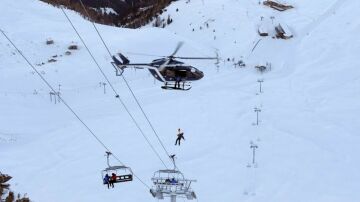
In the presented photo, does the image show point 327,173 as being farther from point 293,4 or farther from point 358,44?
point 293,4

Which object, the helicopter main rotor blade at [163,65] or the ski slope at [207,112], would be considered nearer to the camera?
the helicopter main rotor blade at [163,65]

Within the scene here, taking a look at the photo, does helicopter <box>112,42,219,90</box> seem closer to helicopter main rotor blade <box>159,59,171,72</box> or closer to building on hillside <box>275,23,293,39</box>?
helicopter main rotor blade <box>159,59,171,72</box>

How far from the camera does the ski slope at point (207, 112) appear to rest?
23.9 metres

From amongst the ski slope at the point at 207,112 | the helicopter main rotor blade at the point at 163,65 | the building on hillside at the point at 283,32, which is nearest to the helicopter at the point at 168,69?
the helicopter main rotor blade at the point at 163,65

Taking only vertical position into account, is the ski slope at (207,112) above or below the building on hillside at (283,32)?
below

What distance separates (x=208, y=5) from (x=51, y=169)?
37.7 m

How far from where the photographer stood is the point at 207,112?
105 feet

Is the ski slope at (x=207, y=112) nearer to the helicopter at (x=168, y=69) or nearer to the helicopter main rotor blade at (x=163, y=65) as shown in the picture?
the helicopter at (x=168, y=69)

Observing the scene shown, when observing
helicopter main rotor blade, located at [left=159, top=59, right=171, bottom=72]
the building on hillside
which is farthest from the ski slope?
helicopter main rotor blade, located at [left=159, top=59, right=171, bottom=72]

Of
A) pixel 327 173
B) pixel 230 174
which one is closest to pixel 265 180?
pixel 230 174

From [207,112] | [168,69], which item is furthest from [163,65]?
[207,112]

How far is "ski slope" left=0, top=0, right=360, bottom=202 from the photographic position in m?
23.9

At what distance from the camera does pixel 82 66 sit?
41.2 meters

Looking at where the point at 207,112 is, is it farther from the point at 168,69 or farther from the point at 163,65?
the point at 163,65
